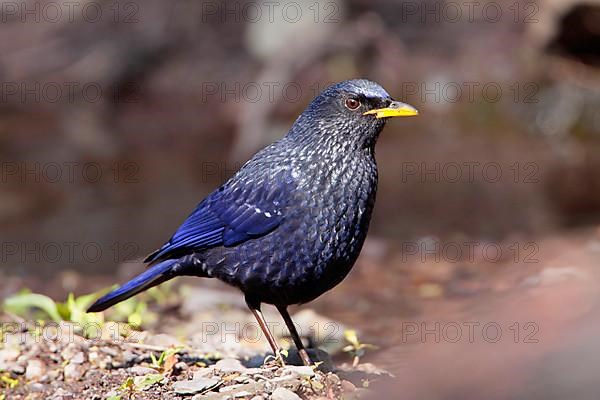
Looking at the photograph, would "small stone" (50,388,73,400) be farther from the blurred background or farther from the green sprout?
the blurred background

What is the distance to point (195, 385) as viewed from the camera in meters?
4.45

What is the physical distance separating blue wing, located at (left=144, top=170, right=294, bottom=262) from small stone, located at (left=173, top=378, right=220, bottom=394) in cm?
90

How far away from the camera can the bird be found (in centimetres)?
488

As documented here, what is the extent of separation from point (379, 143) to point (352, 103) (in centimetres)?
799

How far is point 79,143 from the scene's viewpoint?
46.3ft

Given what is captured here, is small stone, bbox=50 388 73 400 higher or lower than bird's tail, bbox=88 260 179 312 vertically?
lower

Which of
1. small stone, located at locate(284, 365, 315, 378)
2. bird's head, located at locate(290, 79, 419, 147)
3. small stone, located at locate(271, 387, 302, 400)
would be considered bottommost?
small stone, located at locate(271, 387, 302, 400)

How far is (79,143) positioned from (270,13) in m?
4.00

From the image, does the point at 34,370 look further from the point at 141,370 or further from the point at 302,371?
the point at 302,371

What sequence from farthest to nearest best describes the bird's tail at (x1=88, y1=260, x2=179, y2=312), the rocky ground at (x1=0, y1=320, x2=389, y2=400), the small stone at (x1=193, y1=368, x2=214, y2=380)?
the bird's tail at (x1=88, y1=260, x2=179, y2=312) < the small stone at (x1=193, y1=368, x2=214, y2=380) < the rocky ground at (x1=0, y1=320, x2=389, y2=400)

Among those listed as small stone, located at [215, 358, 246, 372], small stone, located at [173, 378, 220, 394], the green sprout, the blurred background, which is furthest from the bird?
the blurred background

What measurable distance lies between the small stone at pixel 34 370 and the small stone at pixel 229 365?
100 cm

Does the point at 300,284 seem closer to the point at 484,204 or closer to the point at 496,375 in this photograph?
the point at 496,375

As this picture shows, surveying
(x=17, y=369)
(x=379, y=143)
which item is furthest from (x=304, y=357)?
(x=379, y=143)
